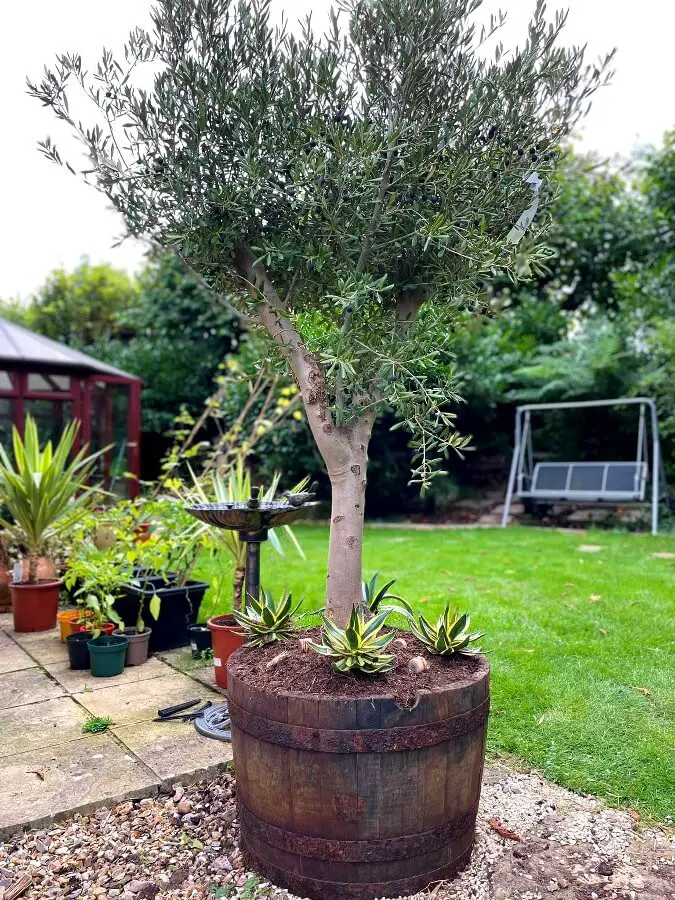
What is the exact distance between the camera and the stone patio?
235 centimetres

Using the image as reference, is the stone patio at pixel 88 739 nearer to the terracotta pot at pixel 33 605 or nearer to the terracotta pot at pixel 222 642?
the terracotta pot at pixel 222 642

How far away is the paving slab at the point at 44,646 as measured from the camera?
12.8ft

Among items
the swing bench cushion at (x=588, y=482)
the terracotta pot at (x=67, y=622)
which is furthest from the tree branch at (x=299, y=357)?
the swing bench cushion at (x=588, y=482)

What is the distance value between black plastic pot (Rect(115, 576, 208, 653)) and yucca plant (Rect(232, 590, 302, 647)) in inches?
64.0

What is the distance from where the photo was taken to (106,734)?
2.85 m

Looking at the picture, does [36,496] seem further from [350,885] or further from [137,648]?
[350,885]

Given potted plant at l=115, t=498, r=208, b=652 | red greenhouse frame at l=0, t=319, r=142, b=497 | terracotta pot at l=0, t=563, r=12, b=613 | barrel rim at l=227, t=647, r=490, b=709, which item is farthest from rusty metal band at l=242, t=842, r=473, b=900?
red greenhouse frame at l=0, t=319, r=142, b=497

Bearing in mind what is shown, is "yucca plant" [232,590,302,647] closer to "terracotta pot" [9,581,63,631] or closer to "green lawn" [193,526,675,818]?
"green lawn" [193,526,675,818]

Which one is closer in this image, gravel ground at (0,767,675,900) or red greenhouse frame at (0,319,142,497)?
gravel ground at (0,767,675,900)

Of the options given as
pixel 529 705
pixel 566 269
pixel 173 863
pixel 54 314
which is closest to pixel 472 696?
pixel 173 863

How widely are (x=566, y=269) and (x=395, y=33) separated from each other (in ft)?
35.7

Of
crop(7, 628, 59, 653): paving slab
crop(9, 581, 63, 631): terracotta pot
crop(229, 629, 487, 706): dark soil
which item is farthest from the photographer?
crop(9, 581, 63, 631): terracotta pot

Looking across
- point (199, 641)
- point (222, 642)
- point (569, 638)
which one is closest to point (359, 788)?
point (222, 642)

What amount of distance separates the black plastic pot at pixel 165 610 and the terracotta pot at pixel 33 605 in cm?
72
